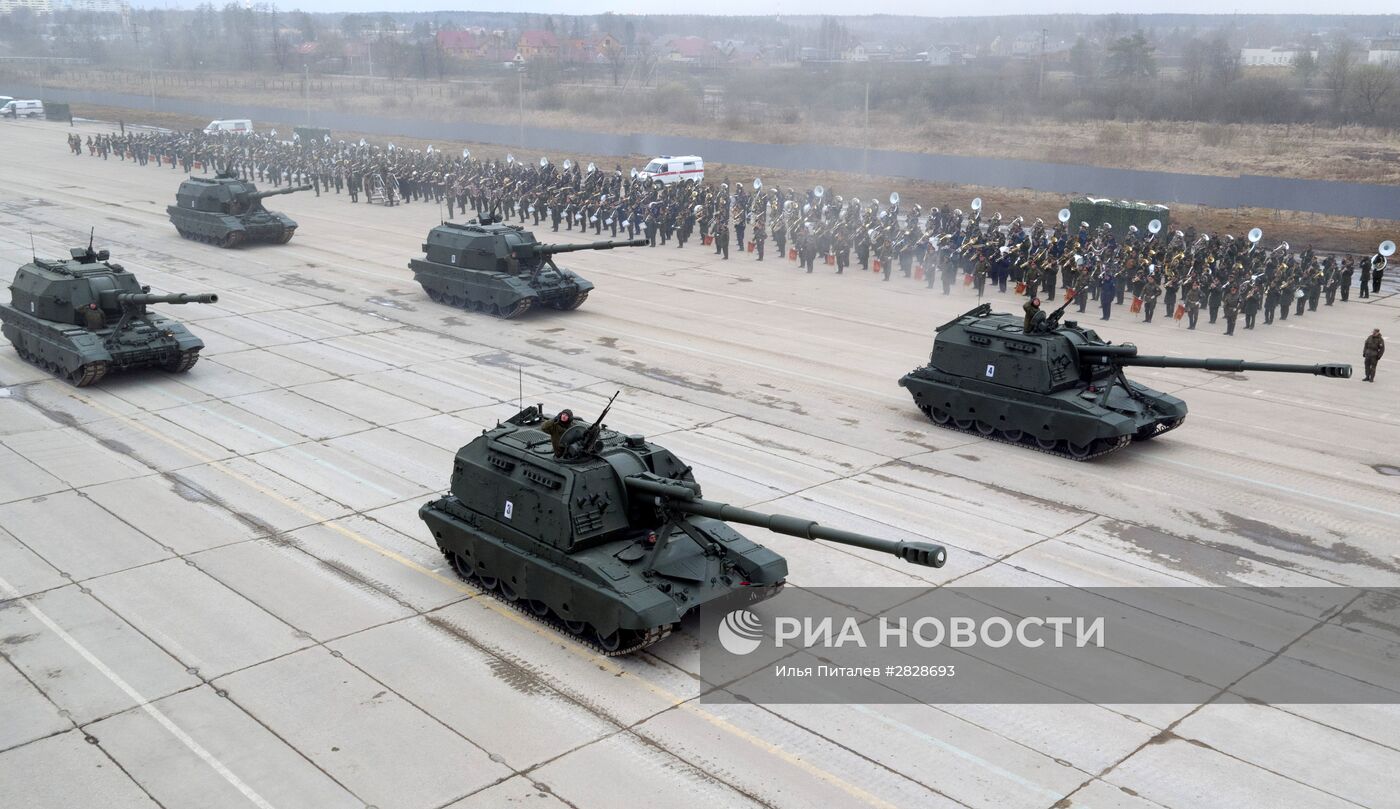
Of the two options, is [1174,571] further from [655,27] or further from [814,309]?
[655,27]

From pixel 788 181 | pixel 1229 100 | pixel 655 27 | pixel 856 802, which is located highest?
pixel 655 27

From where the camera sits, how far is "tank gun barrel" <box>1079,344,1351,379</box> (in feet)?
53.3

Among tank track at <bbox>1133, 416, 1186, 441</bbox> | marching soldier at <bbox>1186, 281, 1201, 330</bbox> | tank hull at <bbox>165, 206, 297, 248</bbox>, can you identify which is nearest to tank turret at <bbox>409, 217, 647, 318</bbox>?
tank hull at <bbox>165, 206, 297, 248</bbox>

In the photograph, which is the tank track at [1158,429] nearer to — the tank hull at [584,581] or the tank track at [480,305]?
the tank hull at [584,581]

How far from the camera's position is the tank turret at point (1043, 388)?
19844 mm

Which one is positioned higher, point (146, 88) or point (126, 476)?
point (146, 88)

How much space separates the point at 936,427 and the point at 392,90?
8776 centimetres

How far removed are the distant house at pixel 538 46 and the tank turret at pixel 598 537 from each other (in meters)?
93.2

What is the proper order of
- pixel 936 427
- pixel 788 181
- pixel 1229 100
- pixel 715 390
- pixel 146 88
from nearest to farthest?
1. pixel 936 427
2. pixel 715 390
3. pixel 788 181
4. pixel 1229 100
5. pixel 146 88

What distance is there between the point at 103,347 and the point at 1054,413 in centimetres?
1753

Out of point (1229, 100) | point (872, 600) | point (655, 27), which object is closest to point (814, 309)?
point (872, 600)

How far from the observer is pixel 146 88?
108m

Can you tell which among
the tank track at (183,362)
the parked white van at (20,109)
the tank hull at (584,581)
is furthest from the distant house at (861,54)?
Answer: the tank hull at (584,581)

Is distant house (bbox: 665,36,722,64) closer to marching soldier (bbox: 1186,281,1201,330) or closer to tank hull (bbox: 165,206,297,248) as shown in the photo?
tank hull (bbox: 165,206,297,248)
